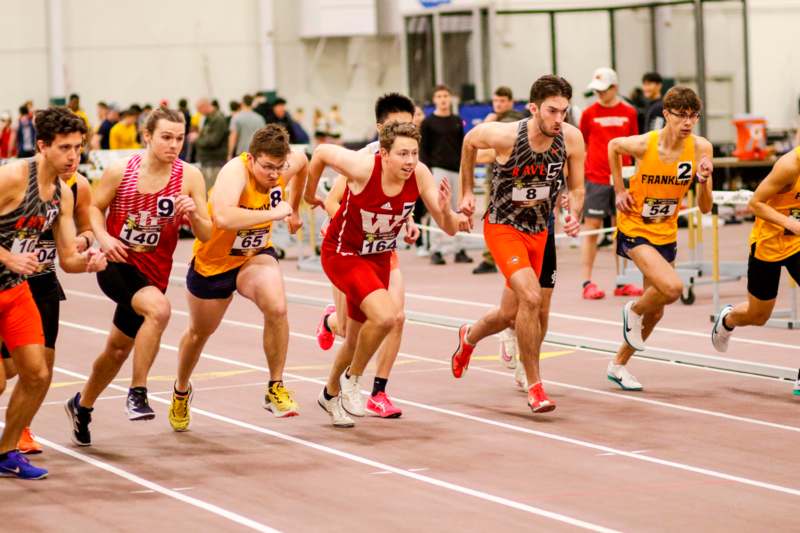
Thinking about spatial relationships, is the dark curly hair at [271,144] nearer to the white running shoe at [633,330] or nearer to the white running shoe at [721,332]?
the white running shoe at [633,330]

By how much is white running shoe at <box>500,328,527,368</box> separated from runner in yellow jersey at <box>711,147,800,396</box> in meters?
1.63

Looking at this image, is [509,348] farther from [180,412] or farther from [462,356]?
[180,412]

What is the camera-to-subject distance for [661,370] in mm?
10969

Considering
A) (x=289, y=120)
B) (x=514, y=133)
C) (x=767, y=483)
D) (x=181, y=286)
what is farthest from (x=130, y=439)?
(x=289, y=120)

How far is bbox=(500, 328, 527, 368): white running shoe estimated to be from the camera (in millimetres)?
10680

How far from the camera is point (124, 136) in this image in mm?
24859

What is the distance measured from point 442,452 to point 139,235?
211cm

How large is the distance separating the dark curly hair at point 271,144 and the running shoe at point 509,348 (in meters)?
2.76

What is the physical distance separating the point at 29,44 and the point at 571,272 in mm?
22138

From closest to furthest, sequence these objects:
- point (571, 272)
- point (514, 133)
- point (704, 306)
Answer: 1. point (514, 133)
2. point (704, 306)
3. point (571, 272)

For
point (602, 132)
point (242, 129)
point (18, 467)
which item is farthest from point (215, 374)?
point (242, 129)

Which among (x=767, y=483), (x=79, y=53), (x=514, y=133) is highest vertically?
(x=79, y=53)

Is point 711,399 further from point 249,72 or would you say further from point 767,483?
point 249,72

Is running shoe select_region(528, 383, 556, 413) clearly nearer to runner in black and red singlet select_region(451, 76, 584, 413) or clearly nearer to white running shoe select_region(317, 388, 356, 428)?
runner in black and red singlet select_region(451, 76, 584, 413)
